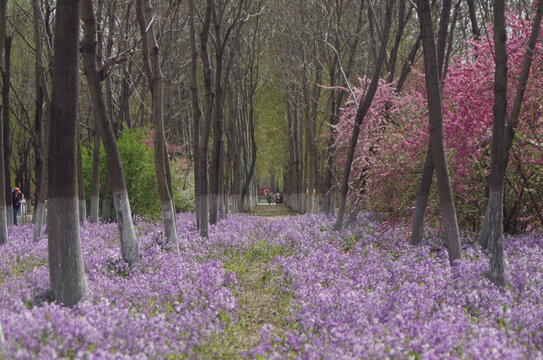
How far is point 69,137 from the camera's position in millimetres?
5660

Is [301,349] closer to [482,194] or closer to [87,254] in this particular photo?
[87,254]

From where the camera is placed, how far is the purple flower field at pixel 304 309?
13.9ft

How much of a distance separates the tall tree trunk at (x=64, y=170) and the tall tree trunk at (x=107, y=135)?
204cm

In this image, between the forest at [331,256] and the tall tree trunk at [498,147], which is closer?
the forest at [331,256]

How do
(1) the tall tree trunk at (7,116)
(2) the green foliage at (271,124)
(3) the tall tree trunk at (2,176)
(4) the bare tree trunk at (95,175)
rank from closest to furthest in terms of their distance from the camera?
(3) the tall tree trunk at (2,176) → (1) the tall tree trunk at (7,116) → (4) the bare tree trunk at (95,175) → (2) the green foliage at (271,124)

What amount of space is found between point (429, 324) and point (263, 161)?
133ft

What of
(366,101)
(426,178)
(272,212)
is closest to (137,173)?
(366,101)

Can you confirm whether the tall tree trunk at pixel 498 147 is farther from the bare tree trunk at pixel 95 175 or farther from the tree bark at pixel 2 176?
the bare tree trunk at pixel 95 175

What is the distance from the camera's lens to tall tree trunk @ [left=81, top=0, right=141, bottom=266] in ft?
25.2

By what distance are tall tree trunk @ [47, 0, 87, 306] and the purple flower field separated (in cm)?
36

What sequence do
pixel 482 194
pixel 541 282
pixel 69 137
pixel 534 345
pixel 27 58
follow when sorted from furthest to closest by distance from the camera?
pixel 27 58, pixel 482 194, pixel 541 282, pixel 69 137, pixel 534 345

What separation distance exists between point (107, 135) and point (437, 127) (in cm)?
566

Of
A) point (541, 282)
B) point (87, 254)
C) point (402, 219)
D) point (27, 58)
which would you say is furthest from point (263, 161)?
point (541, 282)

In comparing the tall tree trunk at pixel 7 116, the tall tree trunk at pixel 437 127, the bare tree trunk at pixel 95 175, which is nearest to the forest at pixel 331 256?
the tall tree trunk at pixel 437 127
